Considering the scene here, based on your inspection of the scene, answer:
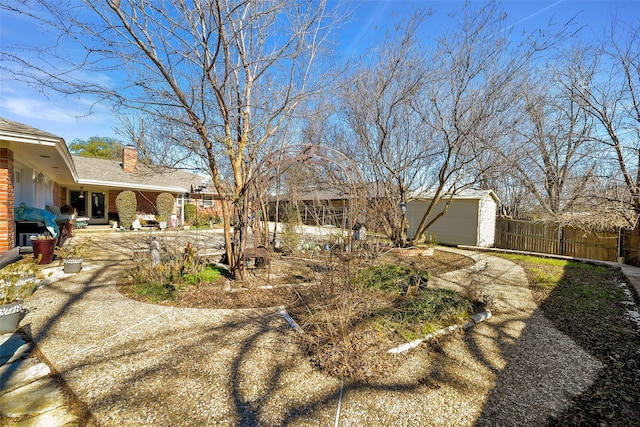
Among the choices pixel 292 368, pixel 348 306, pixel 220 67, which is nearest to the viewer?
pixel 292 368

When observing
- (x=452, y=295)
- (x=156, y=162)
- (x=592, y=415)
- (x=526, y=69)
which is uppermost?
(x=526, y=69)

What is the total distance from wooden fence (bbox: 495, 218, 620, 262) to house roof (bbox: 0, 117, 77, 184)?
16.1 meters

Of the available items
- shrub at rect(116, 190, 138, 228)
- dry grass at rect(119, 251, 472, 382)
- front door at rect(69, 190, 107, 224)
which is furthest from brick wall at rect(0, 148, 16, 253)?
front door at rect(69, 190, 107, 224)

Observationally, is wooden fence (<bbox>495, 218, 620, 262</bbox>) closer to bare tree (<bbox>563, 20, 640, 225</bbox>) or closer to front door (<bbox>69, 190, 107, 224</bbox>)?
bare tree (<bbox>563, 20, 640, 225</bbox>)

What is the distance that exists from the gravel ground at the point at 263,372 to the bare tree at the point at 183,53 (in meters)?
2.43

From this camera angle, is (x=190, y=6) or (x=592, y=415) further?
(x=190, y=6)

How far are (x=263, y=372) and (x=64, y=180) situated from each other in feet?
54.8

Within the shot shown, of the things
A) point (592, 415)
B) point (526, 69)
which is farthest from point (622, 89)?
point (592, 415)

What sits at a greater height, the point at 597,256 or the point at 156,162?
the point at 156,162

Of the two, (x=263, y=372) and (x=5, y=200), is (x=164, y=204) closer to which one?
(x=5, y=200)

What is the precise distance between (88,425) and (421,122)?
34.4ft

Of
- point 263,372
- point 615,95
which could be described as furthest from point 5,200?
point 615,95

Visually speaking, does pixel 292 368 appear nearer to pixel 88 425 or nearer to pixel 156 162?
pixel 88 425

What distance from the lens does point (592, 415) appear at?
2.58 m
